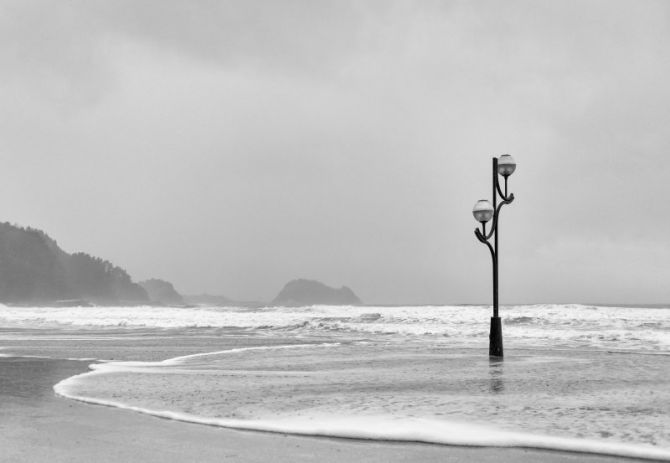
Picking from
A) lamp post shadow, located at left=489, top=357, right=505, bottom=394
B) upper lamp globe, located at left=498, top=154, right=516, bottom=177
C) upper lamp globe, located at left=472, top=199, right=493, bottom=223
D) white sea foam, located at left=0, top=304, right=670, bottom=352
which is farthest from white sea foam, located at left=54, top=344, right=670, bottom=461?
white sea foam, located at left=0, top=304, right=670, bottom=352

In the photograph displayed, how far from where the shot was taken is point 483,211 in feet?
41.7

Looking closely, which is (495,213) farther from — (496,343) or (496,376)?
(496,376)

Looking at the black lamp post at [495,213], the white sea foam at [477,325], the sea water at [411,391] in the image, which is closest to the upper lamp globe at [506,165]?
the black lamp post at [495,213]

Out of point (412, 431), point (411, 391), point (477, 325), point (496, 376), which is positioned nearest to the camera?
point (412, 431)

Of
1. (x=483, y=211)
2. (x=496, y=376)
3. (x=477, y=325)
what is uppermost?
(x=483, y=211)

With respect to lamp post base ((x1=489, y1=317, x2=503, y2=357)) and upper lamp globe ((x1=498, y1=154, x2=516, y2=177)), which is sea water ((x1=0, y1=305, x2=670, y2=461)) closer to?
lamp post base ((x1=489, y1=317, x2=503, y2=357))

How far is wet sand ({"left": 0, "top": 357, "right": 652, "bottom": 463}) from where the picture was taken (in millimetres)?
4137

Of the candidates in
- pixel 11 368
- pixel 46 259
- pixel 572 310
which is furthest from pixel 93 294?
pixel 11 368

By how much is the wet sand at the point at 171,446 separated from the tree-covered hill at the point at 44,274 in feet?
470

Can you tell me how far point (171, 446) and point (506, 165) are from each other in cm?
1009

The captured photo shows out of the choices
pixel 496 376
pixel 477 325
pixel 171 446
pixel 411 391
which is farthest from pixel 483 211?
pixel 477 325

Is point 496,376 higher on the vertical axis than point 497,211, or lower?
lower

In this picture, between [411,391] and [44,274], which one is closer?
[411,391]

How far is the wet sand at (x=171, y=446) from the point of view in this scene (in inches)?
163
